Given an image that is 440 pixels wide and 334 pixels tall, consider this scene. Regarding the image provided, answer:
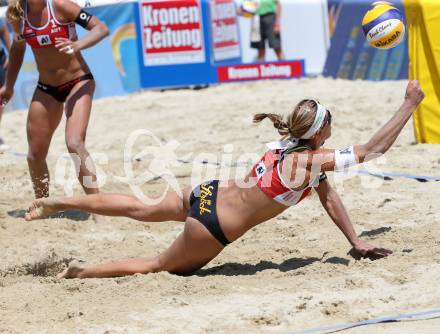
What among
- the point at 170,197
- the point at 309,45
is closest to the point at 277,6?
the point at 309,45

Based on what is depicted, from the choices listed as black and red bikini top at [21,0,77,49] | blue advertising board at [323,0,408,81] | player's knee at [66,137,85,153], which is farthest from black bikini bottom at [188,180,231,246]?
blue advertising board at [323,0,408,81]

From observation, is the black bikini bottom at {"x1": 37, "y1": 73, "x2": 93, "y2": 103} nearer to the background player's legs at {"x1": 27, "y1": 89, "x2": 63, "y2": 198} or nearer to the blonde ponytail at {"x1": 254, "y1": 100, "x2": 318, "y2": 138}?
the background player's legs at {"x1": 27, "y1": 89, "x2": 63, "y2": 198}

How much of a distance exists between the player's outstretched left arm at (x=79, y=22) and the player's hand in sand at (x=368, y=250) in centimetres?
257

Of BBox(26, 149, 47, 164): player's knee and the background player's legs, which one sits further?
BBox(26, 149, 47, 164): player's knee

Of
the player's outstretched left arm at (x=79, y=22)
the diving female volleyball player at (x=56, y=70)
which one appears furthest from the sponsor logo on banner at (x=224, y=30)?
the player's outstretched left arm at (x=79, y=22)

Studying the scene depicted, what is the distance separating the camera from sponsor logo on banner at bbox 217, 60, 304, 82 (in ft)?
45.6

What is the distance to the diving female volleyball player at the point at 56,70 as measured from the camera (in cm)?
634

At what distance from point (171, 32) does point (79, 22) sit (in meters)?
7.26

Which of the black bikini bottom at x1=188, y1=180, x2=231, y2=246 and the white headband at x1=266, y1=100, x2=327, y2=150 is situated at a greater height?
the white headband at x1=266, y1=100, x2=327, y2=150

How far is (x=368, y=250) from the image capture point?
4.93 metres

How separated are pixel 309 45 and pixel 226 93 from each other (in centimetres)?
257

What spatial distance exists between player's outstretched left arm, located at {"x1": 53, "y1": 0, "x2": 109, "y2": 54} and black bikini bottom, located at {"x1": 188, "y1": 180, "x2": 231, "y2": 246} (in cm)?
187

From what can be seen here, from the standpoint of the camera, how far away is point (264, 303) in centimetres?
429

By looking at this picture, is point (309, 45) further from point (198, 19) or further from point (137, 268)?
point (137, 268)
